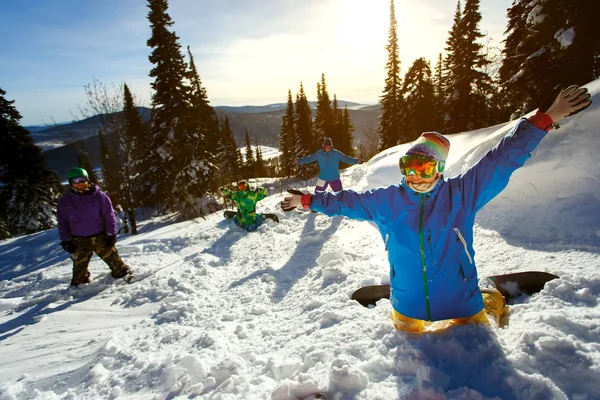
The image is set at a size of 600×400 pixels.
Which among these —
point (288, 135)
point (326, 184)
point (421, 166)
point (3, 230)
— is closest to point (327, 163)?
point (326, 184)

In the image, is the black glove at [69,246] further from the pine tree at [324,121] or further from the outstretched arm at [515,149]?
the pine tree at [324,121]

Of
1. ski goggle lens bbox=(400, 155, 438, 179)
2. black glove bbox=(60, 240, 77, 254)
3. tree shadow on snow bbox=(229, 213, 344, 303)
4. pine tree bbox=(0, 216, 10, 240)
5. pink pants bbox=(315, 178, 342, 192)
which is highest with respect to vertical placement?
ski goggle lens bbox=(400, 155, 438, 179)

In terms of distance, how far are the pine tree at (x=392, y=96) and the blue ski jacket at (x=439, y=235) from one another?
103ft

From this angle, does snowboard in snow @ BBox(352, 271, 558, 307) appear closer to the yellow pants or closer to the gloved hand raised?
the yellow pants

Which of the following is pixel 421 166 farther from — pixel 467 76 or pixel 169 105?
pixel 467 76

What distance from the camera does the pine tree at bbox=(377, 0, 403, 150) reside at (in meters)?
32.0

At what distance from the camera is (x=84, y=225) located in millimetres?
5453

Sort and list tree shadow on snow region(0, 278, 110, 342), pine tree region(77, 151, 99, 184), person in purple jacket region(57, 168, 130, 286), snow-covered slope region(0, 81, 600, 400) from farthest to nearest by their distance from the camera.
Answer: pine tree region(77, 151, 99, 184) → person in purple jacket region(57, 168, 130, 286) → tree shadow on snow region(0, 278, 110, 342) → snow-covered slope region(0, 81, 600, 400)

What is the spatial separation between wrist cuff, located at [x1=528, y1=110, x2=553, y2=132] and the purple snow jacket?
6.49 m

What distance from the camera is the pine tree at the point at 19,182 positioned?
19531mm

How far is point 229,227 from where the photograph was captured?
917 cm

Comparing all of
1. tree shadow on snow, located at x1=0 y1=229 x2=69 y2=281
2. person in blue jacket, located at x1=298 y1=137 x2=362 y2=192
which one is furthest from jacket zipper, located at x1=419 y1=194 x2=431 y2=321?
tree shadow on snow, located at x1=0 y1=229 x2=69 y2=281

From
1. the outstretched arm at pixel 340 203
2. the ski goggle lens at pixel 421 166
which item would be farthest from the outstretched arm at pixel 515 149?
the outstretched arm at pixel 340 203

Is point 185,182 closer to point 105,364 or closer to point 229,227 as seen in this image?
point 229,227
